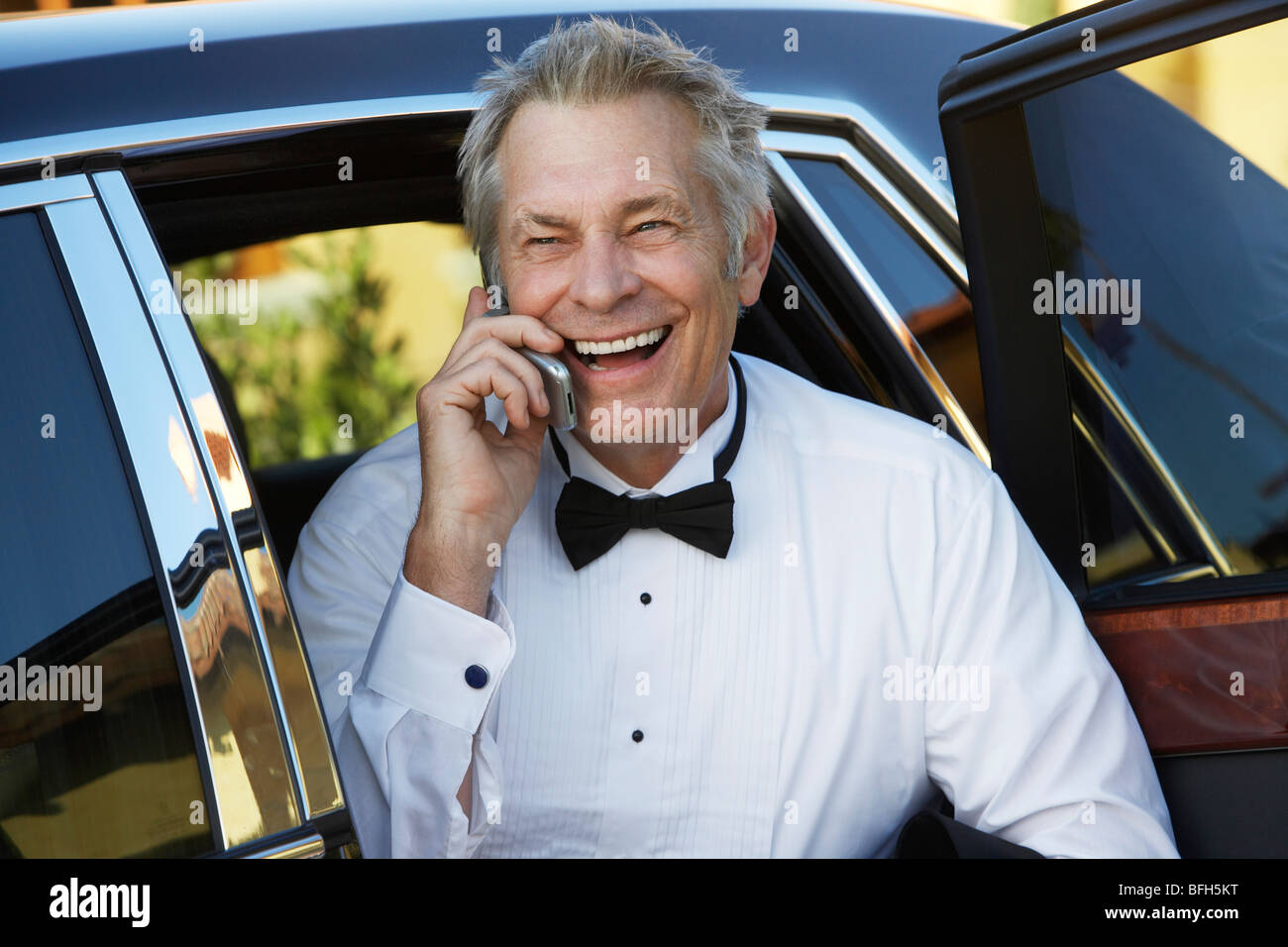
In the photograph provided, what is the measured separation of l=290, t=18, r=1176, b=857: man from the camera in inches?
76.4

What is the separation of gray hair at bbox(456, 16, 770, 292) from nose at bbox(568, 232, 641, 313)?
8.0 inches

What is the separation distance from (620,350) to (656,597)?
41cm

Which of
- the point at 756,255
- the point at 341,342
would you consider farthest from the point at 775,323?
the point at 341,342

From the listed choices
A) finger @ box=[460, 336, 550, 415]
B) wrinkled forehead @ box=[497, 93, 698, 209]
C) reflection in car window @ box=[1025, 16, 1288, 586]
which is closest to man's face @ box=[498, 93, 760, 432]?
wrinkled forehead @ box=[497, 93, 698, 209]

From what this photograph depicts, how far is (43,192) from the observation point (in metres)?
1.64

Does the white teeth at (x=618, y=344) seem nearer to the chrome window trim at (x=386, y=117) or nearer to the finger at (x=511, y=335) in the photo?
the finger at (x=511, y=335)

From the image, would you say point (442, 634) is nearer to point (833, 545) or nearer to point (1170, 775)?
point (833, 545)

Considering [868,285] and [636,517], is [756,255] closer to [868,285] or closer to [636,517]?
[868,285]

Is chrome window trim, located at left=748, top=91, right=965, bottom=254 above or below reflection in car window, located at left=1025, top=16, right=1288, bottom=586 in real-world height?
above

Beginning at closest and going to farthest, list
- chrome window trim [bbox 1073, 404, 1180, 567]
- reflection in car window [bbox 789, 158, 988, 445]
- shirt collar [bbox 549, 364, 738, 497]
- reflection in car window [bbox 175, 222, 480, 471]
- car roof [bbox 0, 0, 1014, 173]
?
car roof [bbox 0, 0, 1014, 173], chrome window trim [bbox 1073, 404, 1180, 567], shirt collar [bbox 549, 364, 738, 497], reflection in car window [bbox 789, 158, 988, 445], reflection in car window [bbox 175, 222, 480, 471]

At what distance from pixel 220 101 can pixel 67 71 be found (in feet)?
0.75

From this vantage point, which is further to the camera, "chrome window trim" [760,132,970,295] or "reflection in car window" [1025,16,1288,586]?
"chrome window trim" [760,132,970,295]

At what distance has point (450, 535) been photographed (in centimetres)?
196

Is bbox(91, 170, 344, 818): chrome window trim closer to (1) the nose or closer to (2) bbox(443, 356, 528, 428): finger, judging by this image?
(2) bbox(443, 356, 528, 428): finger
